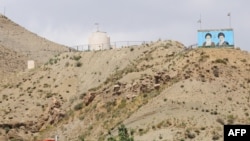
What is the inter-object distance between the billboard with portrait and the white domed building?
2081cm

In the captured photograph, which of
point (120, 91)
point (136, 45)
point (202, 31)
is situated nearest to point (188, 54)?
point (202, 31)

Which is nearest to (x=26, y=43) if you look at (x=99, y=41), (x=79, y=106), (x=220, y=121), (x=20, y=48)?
(x=20, y=48)

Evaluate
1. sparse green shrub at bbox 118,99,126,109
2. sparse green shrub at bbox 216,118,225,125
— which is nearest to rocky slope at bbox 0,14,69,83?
sparse green shrub at bbox 118,99,126,109

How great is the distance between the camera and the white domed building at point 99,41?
85400mm

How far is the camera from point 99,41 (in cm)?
8581

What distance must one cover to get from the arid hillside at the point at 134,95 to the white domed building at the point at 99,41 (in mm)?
3566

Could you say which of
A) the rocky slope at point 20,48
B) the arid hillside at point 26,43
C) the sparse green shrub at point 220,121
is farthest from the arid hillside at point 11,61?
the sparse green shrub at point 220,121

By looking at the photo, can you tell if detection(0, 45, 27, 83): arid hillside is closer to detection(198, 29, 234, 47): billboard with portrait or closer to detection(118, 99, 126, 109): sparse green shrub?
detection(118, 99, 126, 109): sparse green shrub

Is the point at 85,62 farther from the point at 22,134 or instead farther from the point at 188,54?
the point at 188,54

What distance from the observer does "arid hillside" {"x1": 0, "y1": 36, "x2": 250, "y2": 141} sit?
53750mm

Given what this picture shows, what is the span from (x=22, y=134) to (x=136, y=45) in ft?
64.2

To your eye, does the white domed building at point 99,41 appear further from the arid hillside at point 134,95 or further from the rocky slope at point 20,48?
the rocky slope at point 20,48

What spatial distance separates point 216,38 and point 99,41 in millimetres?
22521

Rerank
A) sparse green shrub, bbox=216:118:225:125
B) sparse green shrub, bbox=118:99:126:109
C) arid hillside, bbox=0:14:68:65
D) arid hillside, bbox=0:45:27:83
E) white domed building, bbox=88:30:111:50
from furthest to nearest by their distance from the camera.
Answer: arid hillside, bbox=0:14:68:65 < arid hillside, bbox=0:45:27:83 < white domed building, bbox=88:30:111:50 < sparse green shrub, bbox=118:99:126:109 < sparse green shrub, bbox=216:118:225:125
